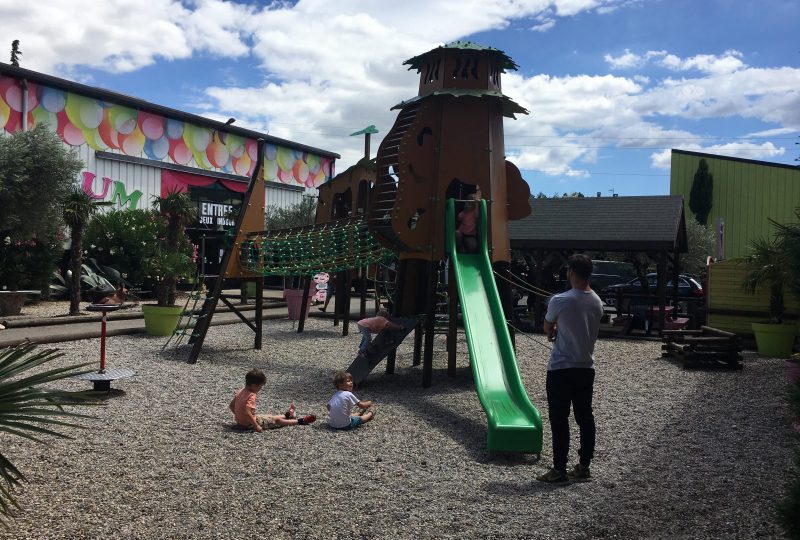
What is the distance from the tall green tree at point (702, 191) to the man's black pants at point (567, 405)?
35319mm

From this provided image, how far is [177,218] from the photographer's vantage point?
615 inches

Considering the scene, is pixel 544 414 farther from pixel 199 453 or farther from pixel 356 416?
pixel 199 453

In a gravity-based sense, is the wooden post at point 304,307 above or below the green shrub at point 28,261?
below

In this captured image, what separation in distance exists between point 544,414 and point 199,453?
3704mm

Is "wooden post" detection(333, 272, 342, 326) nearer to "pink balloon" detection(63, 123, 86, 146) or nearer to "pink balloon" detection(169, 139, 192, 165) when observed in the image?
"pink balloon" detection(63, 123, 86, 146)

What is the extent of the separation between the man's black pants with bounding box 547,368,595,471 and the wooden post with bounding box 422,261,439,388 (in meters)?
3.91

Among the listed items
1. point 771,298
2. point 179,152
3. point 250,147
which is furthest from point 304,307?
point 250,147

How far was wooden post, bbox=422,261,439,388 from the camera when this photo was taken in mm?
9195

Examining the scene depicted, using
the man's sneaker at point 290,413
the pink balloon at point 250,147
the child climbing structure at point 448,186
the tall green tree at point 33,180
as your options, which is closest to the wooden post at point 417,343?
the child climbing structure at point 448,186

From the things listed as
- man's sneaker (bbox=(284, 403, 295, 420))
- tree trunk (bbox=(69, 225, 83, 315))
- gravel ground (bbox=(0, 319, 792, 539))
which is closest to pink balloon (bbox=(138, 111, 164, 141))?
tree trunk (bbox=(69, 225, 83, 315))

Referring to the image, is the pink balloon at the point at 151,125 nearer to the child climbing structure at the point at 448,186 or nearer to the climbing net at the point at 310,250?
the climbing net at the point at 310,250

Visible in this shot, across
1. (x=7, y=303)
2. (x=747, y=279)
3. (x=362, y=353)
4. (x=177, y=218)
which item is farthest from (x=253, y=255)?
(x=747, y=279)

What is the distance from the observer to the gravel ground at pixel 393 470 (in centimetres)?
434

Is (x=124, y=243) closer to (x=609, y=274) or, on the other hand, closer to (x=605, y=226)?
(x=605, y=226)
